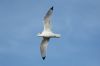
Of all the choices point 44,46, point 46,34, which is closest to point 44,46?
point 44,46

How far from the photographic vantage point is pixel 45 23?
45688 millimetres

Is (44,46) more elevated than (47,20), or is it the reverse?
(47,20)

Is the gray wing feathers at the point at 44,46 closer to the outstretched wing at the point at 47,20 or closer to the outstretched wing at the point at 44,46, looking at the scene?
the outstretched wing at the point at 44,46

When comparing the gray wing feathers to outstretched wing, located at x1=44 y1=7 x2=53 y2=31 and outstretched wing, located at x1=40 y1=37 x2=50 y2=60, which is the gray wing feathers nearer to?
outstretched wing, located at x1=40 y1=37 x2=50 y2=60

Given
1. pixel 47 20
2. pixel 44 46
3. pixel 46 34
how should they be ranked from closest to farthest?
pixel 46 34, pixel 47 20, pixel 44 46

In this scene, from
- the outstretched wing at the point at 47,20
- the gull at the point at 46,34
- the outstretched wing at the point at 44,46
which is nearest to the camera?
the outstretched wing at the point at 47,20

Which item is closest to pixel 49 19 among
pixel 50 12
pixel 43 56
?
pixel 50 12

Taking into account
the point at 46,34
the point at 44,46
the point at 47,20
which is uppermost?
the point at 47,20

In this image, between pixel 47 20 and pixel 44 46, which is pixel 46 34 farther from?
pixel 44 46

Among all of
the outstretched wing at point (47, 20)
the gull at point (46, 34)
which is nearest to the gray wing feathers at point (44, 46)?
the gull at point (46, 34)

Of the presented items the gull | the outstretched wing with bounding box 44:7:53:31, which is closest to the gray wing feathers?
the gull

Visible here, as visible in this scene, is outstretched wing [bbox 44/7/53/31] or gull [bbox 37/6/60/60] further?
gull [bbox 37/6/60/60]

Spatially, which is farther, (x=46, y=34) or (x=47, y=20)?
(x=47, y=20)

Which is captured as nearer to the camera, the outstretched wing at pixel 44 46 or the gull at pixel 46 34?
the gull at pixel 46 34
